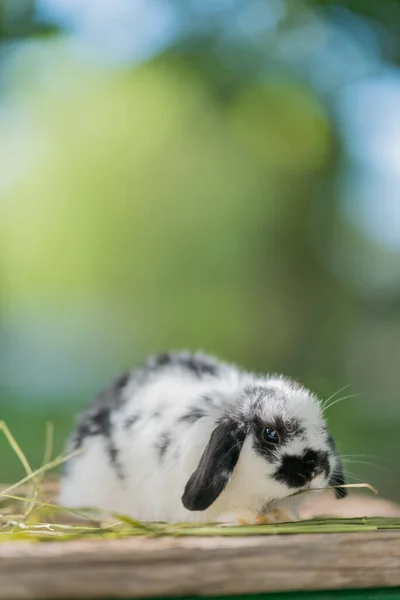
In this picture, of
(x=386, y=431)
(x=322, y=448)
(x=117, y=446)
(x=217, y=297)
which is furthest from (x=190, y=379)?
(x=217, y=297)

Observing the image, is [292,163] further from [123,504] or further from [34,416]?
[123,504]

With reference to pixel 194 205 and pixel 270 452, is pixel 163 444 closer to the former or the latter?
pixel 270 452

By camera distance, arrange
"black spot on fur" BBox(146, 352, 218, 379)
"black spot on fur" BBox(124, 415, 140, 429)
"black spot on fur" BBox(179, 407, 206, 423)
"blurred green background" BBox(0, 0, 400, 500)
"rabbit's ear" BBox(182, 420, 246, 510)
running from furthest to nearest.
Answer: "blurred green background" BBox(0, 0, 400, 500), "black spot on fur" BBox(146, 352, 218, 379), "black spot on fur" BBox(124, 415, 140, 429), "black spot on fur" BBox(179, 407, 206, 423), "rabbit's ear" BBox(182, 420, 246, 510)

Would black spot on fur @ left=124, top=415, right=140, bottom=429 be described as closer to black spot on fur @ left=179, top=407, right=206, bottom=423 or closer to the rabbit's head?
black spot on fur @ left=179, top=407, right=206, bottom=423

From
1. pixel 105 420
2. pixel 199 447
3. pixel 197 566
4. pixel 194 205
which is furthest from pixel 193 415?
pixel 194 205

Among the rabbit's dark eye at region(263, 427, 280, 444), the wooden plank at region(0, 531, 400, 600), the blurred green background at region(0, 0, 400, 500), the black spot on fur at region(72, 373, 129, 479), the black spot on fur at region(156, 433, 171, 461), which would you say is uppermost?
the blurred green background at region(0, 0, 400, 500)

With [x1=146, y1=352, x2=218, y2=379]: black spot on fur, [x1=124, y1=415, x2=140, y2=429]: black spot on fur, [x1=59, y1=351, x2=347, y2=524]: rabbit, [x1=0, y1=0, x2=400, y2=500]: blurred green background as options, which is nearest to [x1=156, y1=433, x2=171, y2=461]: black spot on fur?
[x1=59, y1=351, x2=347, y2=524]: rabbit

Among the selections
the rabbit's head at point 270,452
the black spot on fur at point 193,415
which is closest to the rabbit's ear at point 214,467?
the rabbit's head at point 270,452
